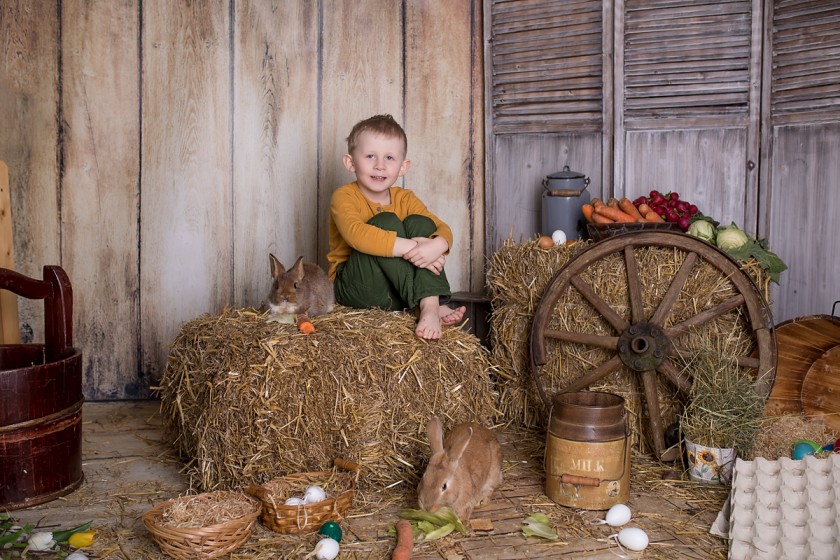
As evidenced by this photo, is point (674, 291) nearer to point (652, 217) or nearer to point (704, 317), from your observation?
point (704, 317)

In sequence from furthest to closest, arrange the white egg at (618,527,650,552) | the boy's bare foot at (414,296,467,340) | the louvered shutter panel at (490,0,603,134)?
the louvered shutter panel at (490,0,603,134)
the boy's bare foot at (414,296,467,340)
the white egg at (618,527,650,552)

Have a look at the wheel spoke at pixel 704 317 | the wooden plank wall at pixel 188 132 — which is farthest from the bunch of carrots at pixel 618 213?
the wooden plank wall at pixel 188 132

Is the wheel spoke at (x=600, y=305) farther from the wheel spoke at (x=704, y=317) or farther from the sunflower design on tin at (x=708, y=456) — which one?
the sunflower design on tin at (x=708, y=456)

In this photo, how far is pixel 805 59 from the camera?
3811 millimetres

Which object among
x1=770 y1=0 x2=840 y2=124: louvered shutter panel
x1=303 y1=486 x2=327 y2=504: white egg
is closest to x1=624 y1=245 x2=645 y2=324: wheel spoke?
x1=770 y1=0 x2=840 y2=124: louvered shutter panel

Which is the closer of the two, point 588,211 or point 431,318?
point 431,318

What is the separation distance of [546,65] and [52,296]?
286 centimetres

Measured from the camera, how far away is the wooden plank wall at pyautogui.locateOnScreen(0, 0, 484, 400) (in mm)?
4082

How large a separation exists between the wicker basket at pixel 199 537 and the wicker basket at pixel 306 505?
4.6 inches

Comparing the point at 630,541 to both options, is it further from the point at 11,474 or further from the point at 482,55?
the point at 482,55

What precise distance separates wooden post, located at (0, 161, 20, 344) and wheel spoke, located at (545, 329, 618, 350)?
245 centimetres

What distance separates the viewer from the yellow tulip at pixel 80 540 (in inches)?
95.1

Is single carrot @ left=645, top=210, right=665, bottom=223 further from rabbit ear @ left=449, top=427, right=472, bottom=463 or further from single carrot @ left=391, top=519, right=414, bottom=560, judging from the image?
single carrot @ left=391, top=519, right=414, bottom=560

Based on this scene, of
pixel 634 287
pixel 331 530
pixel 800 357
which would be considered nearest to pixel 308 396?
pixel 331 530
